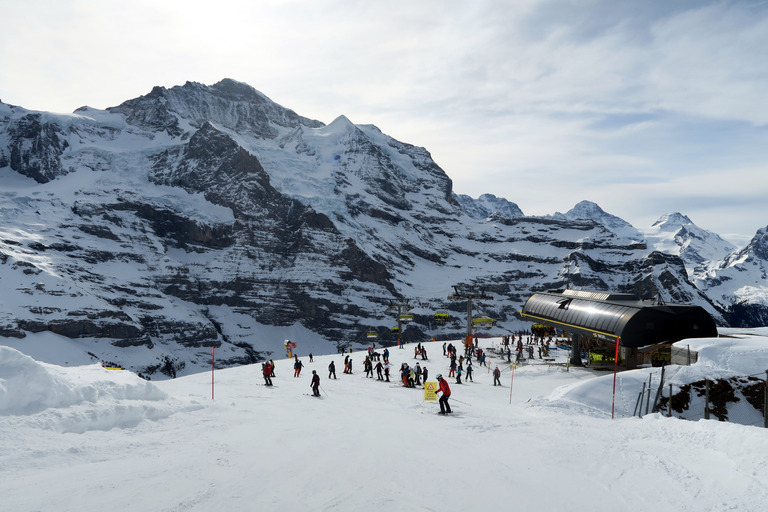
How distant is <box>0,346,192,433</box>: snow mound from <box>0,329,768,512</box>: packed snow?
0.04 meters

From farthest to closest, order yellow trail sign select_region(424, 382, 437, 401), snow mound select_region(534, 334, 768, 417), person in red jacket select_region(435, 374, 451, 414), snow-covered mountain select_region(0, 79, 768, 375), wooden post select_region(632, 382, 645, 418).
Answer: snow-covered mountain select_region(0, 79, 768, 375) < yellow trail sign select_region(424, 382, 437, 401) < snow mound select_region(534, 334, 768, 417) < wooden post select_region(632, 382, 645, 418) < person in red jacket select_region(435, 374, 451, 414)

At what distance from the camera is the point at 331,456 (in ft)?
38.4

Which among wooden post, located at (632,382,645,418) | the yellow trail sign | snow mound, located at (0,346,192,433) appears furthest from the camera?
the yellow trail sign

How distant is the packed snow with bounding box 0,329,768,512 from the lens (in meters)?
8.88

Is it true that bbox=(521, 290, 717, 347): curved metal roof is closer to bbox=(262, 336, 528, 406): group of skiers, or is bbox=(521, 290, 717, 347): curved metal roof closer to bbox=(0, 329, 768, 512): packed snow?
bbox=(262, 336, 528, 406): group of skiers

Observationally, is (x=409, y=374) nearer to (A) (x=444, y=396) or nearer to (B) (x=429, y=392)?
(B) (x=429, y=392)

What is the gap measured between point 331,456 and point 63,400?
24.0 ft

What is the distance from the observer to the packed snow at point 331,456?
29.1ft

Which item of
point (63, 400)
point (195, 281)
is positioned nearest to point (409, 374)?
point (63, 400)

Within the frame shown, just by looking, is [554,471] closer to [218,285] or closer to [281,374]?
[281,374]

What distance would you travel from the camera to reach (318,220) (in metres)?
191

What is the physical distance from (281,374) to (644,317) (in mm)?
26677

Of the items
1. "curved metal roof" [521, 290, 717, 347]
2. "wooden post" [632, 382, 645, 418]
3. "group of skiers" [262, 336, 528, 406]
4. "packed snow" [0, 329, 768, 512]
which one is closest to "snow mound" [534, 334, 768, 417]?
"wooden post" [632, 382, 645, 418]

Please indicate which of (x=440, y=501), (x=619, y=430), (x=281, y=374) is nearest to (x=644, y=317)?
(x=619, y=430)
